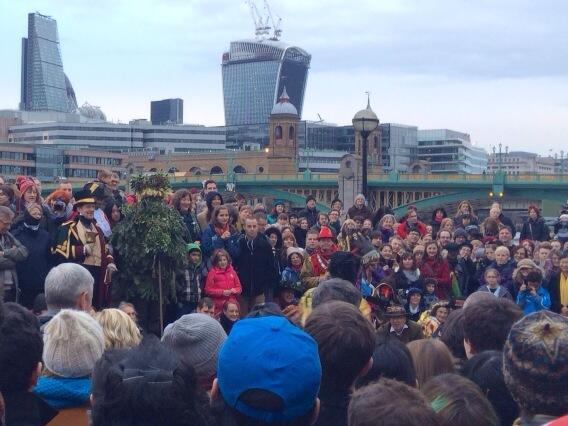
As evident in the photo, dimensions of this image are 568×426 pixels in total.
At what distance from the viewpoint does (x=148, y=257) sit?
9.22 m

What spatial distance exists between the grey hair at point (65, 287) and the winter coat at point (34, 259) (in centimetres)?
363

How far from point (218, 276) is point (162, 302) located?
0.69m

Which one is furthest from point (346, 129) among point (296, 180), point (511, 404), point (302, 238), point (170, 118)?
point (511, 404)

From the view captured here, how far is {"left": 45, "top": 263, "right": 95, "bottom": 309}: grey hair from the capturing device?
5.31 meters

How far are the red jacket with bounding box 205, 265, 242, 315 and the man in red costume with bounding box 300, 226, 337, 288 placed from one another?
3.12 ft

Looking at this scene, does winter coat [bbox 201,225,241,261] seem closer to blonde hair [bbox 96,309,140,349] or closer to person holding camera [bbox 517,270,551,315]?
person holding camera [bbox 517,270,551,315]

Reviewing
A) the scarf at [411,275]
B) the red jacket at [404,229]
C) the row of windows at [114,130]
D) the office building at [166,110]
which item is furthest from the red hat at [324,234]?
the office building at [166,110]

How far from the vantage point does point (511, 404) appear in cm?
426

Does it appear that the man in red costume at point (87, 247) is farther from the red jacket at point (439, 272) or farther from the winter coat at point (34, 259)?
the red jacket at point (439, 272)

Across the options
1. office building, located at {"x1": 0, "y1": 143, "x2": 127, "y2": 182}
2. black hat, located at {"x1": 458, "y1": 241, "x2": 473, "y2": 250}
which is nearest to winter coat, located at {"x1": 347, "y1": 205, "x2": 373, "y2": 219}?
black hat, located at {"x1": 458, "y1": 241, "x2": 473, "y2": 250}

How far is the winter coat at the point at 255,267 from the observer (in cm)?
1022

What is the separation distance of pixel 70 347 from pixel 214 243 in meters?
6.02

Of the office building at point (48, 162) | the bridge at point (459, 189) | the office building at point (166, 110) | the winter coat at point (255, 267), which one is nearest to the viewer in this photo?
the winter coat at point (255, 267)

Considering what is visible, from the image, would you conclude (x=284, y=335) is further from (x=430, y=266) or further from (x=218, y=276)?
(x=430, y=266)
